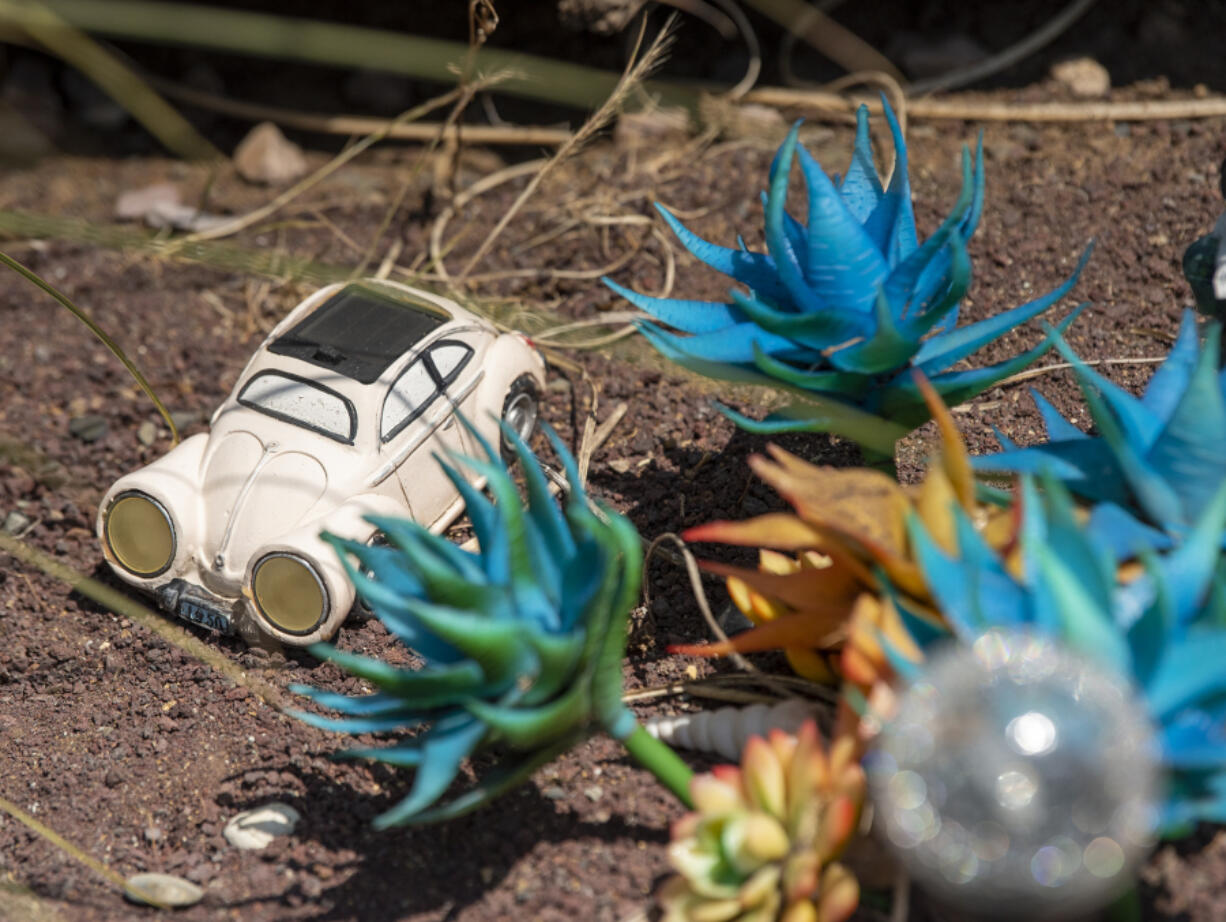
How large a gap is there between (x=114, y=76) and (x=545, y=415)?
118 centimetres

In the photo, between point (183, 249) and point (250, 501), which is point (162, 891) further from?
point (183, 249)

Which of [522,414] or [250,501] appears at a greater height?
[522,414]

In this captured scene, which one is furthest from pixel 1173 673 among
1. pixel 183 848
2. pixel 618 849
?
pixel 183 848

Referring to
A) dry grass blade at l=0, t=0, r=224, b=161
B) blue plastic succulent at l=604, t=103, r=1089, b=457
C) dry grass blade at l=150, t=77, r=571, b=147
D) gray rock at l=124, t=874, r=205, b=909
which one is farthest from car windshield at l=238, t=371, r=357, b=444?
dry grass blade at l=150, t=77, r=571, b=147

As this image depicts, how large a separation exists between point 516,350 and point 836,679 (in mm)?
1017

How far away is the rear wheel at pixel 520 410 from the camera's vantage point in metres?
2.26

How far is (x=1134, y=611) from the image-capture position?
118cm

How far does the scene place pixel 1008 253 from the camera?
253 cm

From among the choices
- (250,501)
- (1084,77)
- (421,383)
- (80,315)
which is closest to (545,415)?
(421,383)

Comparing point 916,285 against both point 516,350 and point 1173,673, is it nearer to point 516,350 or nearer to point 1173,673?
point 1173,673

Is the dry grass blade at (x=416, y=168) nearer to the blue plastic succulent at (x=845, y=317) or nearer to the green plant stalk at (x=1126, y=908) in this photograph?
the blue plastic succulent at (x=845, y=317)

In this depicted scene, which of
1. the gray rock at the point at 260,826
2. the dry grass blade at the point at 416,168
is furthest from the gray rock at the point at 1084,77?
the gray rock at the point at 260,826

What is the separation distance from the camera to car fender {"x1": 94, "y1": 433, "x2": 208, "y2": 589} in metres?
2.03

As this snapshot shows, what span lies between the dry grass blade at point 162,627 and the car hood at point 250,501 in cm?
12
